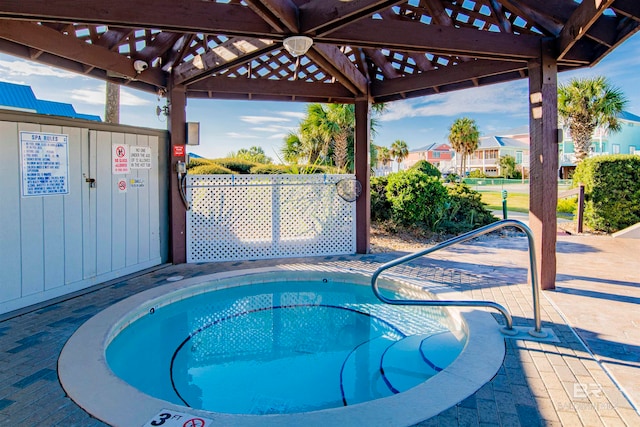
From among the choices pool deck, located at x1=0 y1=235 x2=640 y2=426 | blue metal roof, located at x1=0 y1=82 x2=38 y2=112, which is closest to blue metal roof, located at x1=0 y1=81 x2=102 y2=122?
blue metal roof, located at x1=0 y1=82 x2=38 y2=112

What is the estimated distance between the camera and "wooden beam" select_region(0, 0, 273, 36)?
3.36 meters

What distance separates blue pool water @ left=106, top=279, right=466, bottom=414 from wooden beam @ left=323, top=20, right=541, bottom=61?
3.09m

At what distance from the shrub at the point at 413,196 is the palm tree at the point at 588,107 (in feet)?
36.4

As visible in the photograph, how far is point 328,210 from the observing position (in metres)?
7.61

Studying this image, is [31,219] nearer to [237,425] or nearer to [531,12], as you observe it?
[237,425]

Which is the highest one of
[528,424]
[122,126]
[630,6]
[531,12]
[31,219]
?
[531,12]

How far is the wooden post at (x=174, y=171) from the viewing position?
6.54 m

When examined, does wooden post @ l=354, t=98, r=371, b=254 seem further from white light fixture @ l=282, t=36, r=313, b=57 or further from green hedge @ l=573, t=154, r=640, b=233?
green hedge @ l=573, t=154, r=640, b=233

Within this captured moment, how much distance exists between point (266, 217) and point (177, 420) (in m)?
5.13

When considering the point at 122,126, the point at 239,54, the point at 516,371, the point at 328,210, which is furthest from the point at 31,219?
the point at 516,371

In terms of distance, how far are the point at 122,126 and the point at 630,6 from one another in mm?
6223

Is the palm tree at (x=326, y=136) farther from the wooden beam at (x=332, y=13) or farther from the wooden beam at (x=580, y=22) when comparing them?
the wooden beam at (x=332, y=13)

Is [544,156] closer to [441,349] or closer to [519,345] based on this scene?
[519,345]

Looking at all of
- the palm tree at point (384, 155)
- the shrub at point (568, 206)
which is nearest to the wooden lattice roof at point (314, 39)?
the shrub at point (568, 206)
